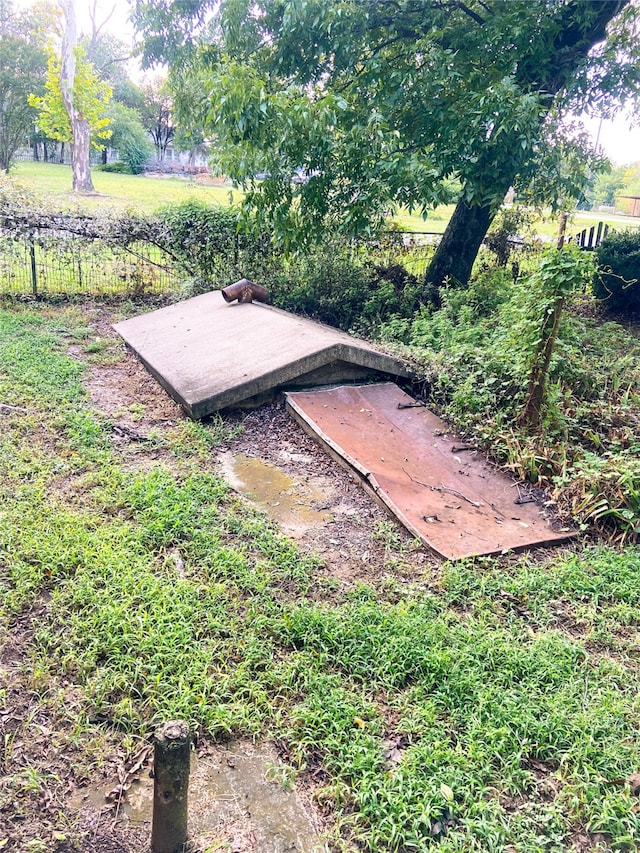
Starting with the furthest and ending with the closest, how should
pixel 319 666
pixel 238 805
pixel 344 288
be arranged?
pixel 344 288 < pixel 319 666 < pixel 238 805

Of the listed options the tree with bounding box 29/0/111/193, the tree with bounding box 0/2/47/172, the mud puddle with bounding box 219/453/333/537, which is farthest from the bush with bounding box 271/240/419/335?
the tree with bounding box 0/2/47/172

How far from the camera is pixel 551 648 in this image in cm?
262

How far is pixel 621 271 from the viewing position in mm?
9484

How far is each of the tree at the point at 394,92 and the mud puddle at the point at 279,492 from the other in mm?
3745

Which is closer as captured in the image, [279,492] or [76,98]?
[279,492]

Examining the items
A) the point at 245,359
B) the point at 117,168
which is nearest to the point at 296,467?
the point at 245,359

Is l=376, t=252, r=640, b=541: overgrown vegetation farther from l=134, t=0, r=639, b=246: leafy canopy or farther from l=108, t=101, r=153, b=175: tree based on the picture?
l=108, t=101, r=153, b=175: tree

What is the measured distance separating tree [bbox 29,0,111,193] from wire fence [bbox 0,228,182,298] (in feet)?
62.8

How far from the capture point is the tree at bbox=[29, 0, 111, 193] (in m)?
24.6

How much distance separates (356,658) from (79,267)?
7.44 m

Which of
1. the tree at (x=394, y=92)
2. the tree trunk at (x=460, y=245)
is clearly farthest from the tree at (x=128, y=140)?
the tree trunk at (x=460, y=245)

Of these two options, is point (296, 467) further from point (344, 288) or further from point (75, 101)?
point (75, 101)

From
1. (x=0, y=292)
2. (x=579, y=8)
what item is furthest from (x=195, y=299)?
(x=579, y=8)

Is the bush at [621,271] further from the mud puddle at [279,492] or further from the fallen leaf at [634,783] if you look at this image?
the fallen leaf at [634,783]
